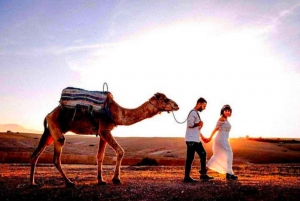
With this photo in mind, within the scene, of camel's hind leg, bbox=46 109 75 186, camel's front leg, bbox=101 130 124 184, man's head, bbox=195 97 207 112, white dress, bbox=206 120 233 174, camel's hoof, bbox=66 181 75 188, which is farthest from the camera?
white dress, bbox=206 120 233 174

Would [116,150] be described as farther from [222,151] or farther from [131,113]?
[222,151]

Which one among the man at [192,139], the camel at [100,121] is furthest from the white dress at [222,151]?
the camel at [100,121]

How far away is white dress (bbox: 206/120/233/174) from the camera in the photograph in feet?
40.1

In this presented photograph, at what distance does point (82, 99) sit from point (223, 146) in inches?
199

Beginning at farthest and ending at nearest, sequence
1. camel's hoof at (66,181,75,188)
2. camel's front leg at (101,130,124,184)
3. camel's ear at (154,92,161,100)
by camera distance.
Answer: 1. camel's ear at (154,92,161,100)
2. camel's front leg at (101,130,124,184)
3. camel's hoof at (66,181,75,188)

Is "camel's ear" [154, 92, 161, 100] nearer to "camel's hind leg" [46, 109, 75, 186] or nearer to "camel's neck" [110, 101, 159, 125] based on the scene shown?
"camel's neck" [110, 101, 159, 125]

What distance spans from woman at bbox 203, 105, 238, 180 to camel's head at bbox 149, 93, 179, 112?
1.79 metres

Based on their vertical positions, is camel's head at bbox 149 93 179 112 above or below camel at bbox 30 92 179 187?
above

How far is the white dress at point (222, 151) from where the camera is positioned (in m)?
12.2

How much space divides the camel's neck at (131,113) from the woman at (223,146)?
7.20 ft

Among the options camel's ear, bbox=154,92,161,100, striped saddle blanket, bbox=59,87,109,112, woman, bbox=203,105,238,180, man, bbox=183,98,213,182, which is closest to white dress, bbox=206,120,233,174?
woman, bbox=203,105,238,180

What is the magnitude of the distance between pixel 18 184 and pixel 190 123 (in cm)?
568

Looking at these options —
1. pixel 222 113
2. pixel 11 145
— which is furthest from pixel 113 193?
Answer: pixel 11 145

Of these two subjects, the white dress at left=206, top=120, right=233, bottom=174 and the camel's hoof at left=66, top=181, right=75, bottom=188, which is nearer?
the camel's hoof at left=66, top=181, right=75, bottom=188
